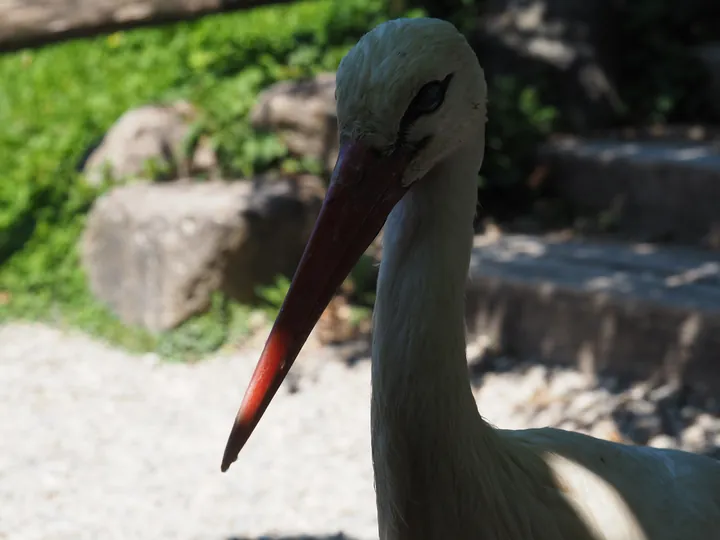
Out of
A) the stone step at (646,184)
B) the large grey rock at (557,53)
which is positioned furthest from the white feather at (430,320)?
the large grey rock at (557,53)

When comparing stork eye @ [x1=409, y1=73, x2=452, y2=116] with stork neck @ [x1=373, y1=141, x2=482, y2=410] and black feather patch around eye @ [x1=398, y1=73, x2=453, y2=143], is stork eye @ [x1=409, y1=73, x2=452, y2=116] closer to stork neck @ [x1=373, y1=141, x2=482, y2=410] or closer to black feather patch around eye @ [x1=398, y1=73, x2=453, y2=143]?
black feather patch around eye @ [x1=398, y1=73, x2=453, y2=143]

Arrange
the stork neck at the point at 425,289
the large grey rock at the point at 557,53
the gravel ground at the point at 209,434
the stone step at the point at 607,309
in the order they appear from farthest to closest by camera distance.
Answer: the large grey rock at the point at 557,53 → the stone step at the point at 607,309 → the gravel ground at the point at 209,434 → the stork neck at the point at 425,289

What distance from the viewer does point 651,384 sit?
4.24 meters

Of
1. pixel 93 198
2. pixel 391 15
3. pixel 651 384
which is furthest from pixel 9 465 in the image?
pixel 391 15

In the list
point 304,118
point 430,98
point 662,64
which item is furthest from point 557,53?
point 430,98

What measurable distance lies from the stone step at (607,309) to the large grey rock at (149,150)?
6.73 feet

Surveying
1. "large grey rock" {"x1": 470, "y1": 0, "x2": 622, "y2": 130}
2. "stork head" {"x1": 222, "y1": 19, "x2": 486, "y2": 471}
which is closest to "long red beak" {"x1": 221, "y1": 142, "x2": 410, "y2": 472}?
"stork head" {"x1": 222, "y1": 19, "x2": 486, "y2": 471}

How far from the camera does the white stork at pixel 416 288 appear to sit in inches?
58.1

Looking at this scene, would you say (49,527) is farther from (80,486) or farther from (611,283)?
(611,283)

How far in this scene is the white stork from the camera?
4.84 ft

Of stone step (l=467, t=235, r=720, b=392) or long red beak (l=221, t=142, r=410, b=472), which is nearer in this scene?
long red beak (l=221, t=142, r=410, b=472)

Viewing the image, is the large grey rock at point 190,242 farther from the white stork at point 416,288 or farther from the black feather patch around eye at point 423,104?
the black feather patch around eye at point 423,104

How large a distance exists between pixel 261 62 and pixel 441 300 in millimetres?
5408

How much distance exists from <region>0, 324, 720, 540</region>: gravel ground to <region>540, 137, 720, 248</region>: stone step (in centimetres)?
178
